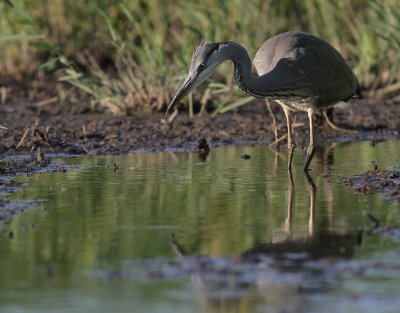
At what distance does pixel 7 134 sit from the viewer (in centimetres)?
1049

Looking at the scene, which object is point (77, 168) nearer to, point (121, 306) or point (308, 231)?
point (308, 231)

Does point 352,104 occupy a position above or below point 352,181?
above

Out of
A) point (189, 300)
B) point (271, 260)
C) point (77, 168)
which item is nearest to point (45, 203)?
point (77, 168)

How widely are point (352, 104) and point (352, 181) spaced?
167 inches

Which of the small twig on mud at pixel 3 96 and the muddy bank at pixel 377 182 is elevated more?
the small twig on mud at pixel 3 96

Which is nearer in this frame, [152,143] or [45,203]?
[45,203]

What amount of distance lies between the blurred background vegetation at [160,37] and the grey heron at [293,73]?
167cm

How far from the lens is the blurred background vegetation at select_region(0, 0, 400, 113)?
1139 cm


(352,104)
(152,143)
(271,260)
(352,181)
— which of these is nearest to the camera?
(271,260)

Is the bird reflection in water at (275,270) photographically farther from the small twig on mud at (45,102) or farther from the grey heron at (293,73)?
the small twig on mud at (45,102)

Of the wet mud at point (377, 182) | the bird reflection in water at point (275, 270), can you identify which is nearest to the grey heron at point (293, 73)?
the wet mud at point (377, 182)

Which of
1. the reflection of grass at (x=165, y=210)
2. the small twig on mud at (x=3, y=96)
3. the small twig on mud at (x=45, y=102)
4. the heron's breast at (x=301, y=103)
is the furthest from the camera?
the small twig on mud at (x=3, y=96)

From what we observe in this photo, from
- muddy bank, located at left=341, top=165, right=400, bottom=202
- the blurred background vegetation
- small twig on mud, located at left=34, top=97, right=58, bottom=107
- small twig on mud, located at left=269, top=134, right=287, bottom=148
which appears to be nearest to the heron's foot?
muddy bank, located at left=341, top=165, right=400, bottom=202

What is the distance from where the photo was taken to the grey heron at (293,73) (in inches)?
327
